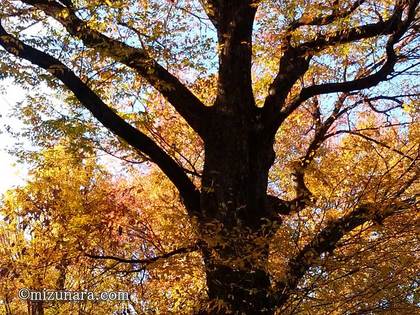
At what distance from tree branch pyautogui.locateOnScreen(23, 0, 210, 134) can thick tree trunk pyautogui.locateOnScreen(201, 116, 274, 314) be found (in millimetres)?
346

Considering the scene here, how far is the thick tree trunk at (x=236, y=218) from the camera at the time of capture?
12.4 ft

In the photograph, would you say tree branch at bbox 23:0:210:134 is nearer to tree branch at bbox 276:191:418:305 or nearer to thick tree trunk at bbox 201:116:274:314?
thick tree trunk at bbox 201:116:274:314

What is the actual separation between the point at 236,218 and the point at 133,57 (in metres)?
1.85

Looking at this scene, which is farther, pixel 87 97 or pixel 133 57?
pixel 133 57

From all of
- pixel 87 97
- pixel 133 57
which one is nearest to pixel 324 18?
pixel 133 57

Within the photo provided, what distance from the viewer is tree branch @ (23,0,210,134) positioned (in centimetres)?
412

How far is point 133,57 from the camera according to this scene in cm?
436

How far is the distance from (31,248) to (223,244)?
16.9 ft

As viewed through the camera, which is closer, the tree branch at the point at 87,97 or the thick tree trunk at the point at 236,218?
the thick tree trunk at the point at 236,218

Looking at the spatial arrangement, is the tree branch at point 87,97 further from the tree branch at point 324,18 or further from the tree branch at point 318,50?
the tree branch at point 324,18

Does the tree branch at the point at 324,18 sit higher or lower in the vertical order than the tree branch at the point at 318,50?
higher

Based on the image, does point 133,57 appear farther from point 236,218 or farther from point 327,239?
point 327,239

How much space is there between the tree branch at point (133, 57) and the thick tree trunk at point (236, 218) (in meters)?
0.35

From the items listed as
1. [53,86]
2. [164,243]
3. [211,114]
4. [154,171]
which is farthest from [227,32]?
[154,171]
